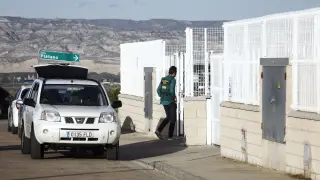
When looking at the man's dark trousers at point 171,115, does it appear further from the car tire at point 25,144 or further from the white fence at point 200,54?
the car tire at point 25,144

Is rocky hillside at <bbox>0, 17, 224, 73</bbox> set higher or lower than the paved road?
higher

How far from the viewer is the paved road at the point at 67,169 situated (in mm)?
16328

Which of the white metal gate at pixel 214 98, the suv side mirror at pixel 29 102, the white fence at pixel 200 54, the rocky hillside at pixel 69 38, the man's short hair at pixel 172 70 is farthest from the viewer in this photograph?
the rocky hillside at pixel 69 38

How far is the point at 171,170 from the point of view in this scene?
17172mm

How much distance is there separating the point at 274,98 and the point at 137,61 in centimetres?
1393

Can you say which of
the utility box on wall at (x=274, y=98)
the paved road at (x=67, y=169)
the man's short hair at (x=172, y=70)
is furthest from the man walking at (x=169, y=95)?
the utility box on wall at (x=274, y=98)

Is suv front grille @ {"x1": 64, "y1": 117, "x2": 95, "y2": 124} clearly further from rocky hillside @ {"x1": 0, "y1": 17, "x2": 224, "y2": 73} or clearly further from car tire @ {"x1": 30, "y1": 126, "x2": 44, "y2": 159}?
rocky hillside @ {"x1": 0, "y1": 17, "x2": 224, "y2": 73}

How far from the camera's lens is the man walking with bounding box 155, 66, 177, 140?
23.7 m

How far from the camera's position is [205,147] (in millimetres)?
22078

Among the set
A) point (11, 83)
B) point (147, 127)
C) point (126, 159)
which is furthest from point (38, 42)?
point (126, 159)

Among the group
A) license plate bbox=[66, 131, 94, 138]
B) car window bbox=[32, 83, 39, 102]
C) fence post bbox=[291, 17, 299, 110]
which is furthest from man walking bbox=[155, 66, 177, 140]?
fence post bbox=[291, 17, 299, 110]

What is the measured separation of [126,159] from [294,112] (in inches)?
236

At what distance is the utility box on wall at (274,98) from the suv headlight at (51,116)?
469cm

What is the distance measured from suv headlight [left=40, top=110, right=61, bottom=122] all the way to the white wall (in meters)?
7.54
